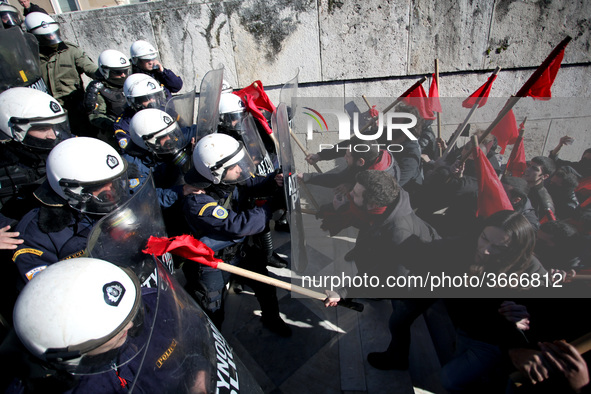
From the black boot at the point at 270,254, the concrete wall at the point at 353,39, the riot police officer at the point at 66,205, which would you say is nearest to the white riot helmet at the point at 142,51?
the concrete wall at the point at 353,39

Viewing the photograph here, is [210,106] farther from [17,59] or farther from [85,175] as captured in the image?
[17,59]

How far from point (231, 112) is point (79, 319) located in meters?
2.92

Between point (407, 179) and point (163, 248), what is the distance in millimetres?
1392

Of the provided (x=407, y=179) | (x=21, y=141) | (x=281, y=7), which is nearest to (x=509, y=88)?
(x=281, y=7)

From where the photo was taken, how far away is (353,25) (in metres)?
4.63

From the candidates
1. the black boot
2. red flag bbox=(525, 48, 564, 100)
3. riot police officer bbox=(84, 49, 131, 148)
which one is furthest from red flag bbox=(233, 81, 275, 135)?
red flag bbox=(525, 48, 564, 100)

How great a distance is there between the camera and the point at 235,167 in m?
2.54

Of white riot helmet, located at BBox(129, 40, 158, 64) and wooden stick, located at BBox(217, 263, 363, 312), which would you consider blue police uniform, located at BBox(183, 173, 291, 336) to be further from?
white riot helmet, located at BBox(129, 40, 158, 64)

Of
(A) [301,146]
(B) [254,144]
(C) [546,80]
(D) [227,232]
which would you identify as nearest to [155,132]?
(B) [254,144]

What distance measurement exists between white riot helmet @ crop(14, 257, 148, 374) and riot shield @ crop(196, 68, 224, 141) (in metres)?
2.61

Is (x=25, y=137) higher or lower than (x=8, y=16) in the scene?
lower

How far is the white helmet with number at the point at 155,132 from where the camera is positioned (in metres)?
3.27

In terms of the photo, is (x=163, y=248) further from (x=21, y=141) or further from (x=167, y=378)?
(x=21, y=141)

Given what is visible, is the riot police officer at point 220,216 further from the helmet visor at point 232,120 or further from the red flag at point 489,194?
the red flag at point 489,194
